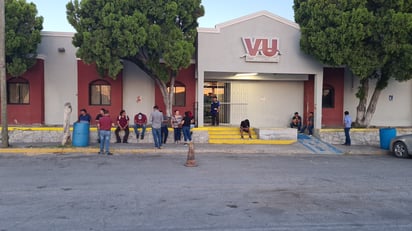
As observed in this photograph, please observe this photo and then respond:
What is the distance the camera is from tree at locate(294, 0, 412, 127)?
14906 mm

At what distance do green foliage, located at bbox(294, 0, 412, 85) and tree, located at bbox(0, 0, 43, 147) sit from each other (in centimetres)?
1208

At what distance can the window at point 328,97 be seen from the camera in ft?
65.9

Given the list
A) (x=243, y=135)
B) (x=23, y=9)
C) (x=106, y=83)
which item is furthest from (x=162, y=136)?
(x=23, y=9)

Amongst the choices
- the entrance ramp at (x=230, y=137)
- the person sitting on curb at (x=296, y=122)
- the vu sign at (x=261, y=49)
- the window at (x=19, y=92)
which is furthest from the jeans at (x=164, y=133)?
the window at (x=19, y=92)

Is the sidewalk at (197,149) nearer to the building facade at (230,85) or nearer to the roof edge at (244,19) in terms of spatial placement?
the building facade at (230,85)

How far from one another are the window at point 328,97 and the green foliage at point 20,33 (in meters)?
14.8

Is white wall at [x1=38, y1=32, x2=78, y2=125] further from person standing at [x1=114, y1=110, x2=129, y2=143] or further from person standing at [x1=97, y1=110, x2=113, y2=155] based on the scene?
person standing at [x1=97, y1=110, x2=113, y2=155]

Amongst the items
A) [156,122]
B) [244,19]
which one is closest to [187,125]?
[156,122]

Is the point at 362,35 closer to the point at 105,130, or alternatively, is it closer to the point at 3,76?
the point at 105,130

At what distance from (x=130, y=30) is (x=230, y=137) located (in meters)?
6.49

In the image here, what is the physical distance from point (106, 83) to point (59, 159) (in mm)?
7489

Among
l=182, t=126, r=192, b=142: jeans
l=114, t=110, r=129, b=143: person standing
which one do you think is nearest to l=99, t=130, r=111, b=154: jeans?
l=114, t=110, r=129, b=143: person standing

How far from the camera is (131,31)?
14.3 m

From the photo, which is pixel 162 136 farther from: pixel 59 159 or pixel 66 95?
pixel 66 95
